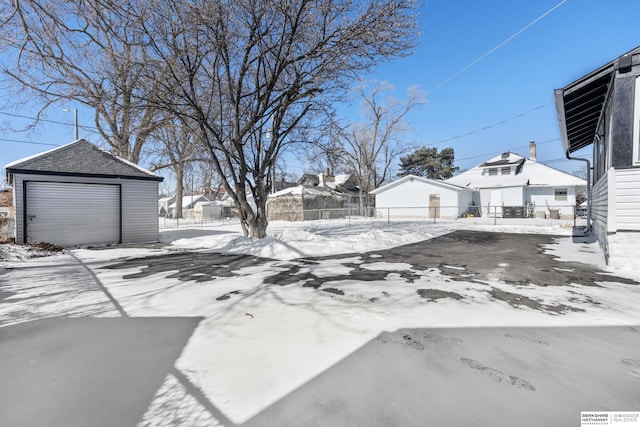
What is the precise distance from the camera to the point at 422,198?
2617 centimetres

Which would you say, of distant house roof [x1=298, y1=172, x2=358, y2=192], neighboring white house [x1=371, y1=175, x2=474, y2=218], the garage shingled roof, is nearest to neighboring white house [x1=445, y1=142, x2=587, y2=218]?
neighboring white house [x1=371, y1=175, x2=474, y2=218]

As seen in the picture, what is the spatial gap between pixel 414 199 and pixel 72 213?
943 inches

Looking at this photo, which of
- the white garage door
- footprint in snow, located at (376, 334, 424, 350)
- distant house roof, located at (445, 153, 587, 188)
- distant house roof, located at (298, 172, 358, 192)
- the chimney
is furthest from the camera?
distant house roof, located at (298, 172, 358, 192)

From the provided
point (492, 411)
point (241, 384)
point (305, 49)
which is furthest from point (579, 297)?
point (305, 49)

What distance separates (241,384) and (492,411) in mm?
1669

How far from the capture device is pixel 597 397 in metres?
Answer: 1.93

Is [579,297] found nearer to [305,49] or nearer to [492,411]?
[492,411]

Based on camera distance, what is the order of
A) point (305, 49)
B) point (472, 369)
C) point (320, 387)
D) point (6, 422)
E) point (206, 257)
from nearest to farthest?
point (6, 422)
point (320, 387)
point (472, 369)
point (206, 257)
point (305, 49)

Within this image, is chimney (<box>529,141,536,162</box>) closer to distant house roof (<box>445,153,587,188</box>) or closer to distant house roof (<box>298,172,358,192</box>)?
distant house roof (<box>445,153,587,188</box>)

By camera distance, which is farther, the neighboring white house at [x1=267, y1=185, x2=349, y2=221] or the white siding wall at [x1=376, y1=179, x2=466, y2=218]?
the neighboring white house at [x1=267, y1=185, x2=349, y2=221]

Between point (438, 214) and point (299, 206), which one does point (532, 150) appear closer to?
point (438, 214)

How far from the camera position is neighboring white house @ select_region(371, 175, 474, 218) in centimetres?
2459

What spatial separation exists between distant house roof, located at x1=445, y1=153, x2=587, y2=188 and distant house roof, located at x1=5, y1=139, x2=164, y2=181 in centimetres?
2496

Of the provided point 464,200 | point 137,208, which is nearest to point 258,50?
point 137,208
